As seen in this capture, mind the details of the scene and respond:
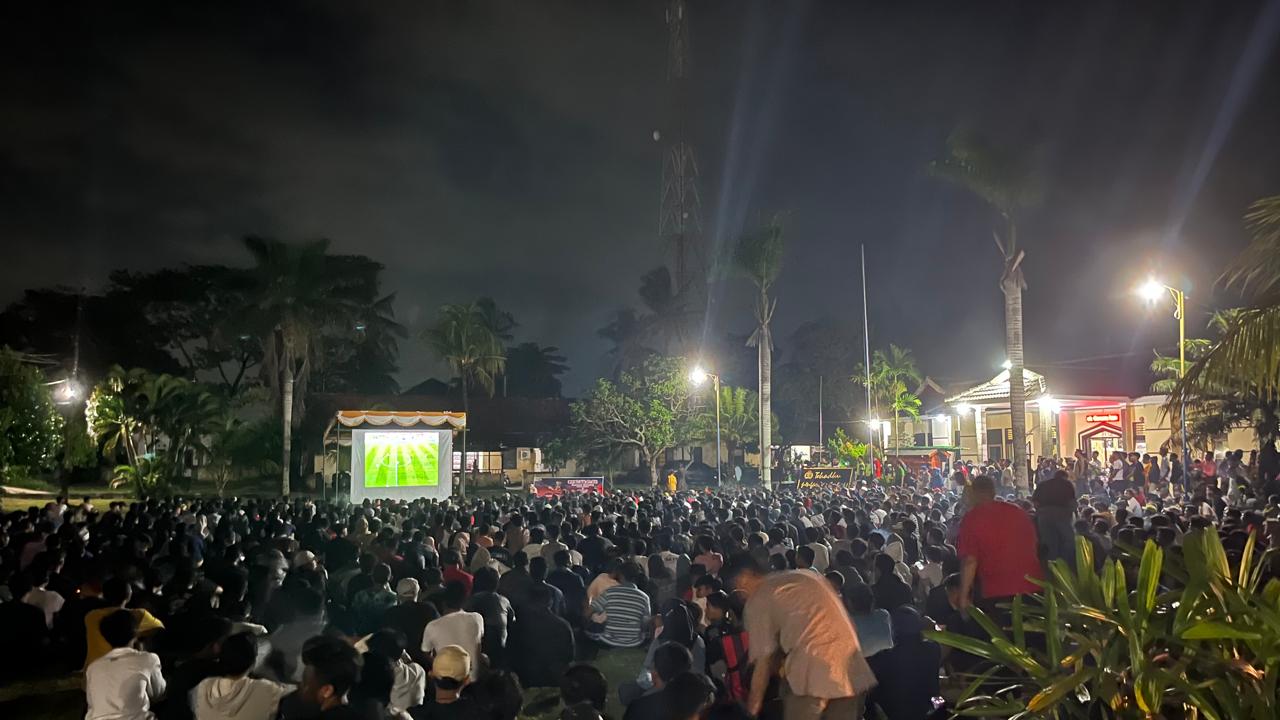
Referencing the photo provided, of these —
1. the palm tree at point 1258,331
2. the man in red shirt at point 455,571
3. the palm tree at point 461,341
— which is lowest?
the man in red shirt at point 455,571

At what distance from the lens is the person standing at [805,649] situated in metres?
4.73

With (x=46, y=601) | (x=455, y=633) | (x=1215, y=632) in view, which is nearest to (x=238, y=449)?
(x=46, y=601)

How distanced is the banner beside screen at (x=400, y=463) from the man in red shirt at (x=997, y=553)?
24704 millimetres

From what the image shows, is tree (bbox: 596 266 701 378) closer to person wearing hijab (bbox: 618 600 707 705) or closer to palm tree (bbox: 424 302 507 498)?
palm tree (bbox: 424 302 507 498)

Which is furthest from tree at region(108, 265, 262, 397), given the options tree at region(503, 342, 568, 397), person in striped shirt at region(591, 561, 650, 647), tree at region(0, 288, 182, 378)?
person in striped shirt at region(591, 561, 650, 647)

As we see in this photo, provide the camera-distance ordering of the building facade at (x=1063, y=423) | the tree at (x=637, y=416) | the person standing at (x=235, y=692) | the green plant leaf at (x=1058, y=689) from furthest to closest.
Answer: the tree at (x=637, y=416) < the building facade at (x=1063, y=423) < the person standing at (x=235, y=692) < the green plant leaf at (x=1058, y=689)

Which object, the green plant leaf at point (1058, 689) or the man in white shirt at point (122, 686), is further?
the man in white shirt at point (122, 686)

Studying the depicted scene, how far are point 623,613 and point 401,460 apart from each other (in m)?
22.7

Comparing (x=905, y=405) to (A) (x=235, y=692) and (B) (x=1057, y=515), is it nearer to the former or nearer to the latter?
(B) (x=1057, y=515)

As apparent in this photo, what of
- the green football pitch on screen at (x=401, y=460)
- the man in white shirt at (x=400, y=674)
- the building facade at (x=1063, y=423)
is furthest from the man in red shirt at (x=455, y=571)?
the building facade at (x=1063, y=423)

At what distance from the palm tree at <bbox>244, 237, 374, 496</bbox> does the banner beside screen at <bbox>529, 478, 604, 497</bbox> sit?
44.8 ft

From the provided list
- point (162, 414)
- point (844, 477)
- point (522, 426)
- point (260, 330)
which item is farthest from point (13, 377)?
point (844, 477)

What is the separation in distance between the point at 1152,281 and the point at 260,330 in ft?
107

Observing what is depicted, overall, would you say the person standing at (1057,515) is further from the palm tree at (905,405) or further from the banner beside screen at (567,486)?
the palm tree at (905,405)
